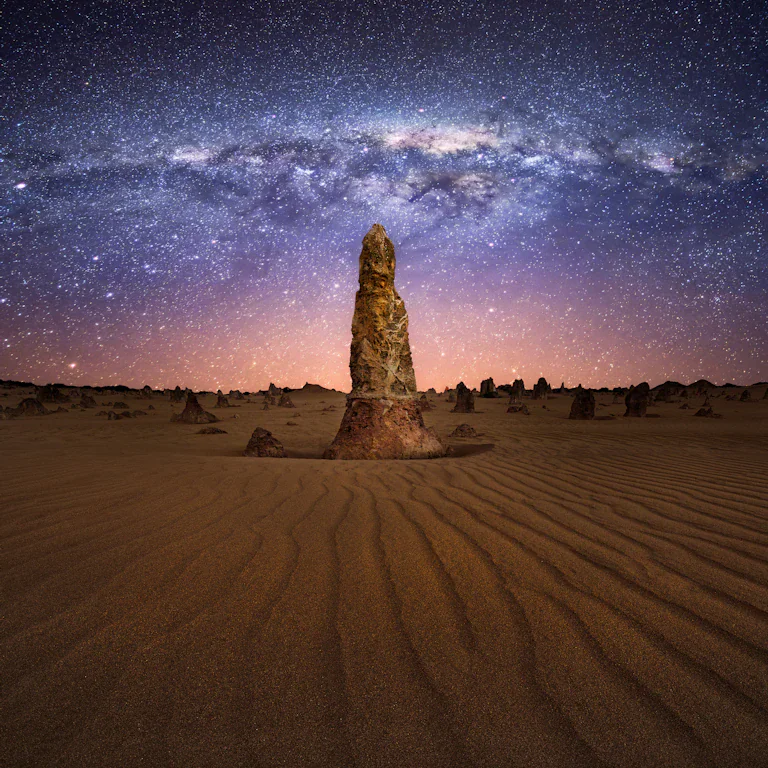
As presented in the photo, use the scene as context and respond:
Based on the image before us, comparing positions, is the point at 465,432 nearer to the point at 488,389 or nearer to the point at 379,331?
the point at 379,331

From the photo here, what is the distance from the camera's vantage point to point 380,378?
22.2ft

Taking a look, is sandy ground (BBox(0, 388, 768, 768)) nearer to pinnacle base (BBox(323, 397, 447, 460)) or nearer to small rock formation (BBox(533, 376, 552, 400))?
pinnacle base (BBox(323, 397, 447, 460))

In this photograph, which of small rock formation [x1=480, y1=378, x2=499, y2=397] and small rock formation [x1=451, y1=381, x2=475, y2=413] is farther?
small rock formation [x1=480, y1=378, x2=499, y2=397]

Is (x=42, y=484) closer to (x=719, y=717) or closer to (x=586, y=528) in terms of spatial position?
(x=586, y=528)

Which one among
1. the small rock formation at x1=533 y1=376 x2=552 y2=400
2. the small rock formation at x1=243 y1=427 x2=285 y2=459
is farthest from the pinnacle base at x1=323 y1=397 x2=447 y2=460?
the small rock formation at x1=533 y1=376 x2=552 y2=400

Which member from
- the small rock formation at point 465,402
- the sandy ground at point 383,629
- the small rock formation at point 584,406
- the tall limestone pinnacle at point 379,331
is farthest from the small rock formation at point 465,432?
the small rock formation at point 465,402

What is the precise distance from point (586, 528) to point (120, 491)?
4.15 metres

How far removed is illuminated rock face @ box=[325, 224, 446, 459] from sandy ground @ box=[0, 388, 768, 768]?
258 cm

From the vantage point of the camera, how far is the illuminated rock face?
6.38m

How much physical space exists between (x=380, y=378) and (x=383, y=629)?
516cm

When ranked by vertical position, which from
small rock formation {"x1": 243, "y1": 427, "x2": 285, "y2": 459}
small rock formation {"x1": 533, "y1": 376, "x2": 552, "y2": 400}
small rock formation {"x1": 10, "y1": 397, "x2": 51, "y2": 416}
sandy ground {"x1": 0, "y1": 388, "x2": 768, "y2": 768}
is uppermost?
small rock formation {"x1": 533, "y1": 376, "x2": 552, "y2": 400}

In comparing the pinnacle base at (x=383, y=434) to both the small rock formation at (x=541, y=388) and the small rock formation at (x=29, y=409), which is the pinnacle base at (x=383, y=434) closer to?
the small rock formation at (x=29, y=409)

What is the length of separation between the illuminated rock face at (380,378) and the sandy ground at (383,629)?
258 cm

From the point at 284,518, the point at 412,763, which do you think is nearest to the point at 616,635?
the point at 412,763
